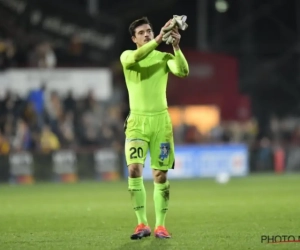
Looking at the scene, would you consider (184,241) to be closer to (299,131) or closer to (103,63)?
(103,63)

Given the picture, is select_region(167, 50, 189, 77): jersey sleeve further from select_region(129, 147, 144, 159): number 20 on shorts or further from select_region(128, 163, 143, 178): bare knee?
select_region(128, 163, 143, 178): bare knee

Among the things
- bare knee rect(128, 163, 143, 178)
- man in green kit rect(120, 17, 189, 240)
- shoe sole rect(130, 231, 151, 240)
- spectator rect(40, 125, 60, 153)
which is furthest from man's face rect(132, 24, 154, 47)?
spectator rect(40, 125, 60, 153)

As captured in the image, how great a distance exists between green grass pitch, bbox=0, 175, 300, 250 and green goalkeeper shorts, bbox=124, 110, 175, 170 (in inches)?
35.3

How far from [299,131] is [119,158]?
7676 mm

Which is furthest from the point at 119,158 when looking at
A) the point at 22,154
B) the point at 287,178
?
the point at 287,178

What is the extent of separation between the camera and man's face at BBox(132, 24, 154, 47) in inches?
418

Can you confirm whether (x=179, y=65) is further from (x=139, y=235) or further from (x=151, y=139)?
(x=139, y=235)

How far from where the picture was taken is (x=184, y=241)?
33.0 ft

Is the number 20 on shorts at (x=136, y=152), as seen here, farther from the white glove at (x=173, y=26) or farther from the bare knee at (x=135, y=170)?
the white glove at (x=173, y=26)

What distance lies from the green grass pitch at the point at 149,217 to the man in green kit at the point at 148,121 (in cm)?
50

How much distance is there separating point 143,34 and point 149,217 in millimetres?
3713

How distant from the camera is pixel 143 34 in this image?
10641mm

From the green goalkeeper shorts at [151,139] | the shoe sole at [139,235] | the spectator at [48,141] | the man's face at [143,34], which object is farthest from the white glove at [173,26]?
the spectator at [48,141]

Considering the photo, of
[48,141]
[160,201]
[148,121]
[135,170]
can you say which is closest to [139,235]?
[160,201]
